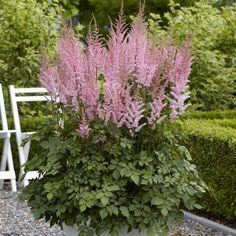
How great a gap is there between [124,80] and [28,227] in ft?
7.11

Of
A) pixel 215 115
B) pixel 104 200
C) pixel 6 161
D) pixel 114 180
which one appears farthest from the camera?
pixel 215 115

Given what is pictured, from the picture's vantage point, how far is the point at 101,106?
4234 millimetres

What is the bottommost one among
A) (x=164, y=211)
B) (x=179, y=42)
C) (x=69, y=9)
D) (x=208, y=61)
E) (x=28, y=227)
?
(x=28, y=227)

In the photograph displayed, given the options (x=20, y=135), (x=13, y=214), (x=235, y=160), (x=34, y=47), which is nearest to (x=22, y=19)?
(x=34, y=47)

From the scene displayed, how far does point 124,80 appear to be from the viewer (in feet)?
13.8

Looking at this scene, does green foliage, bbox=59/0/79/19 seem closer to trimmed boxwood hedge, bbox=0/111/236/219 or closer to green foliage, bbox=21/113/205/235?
trimmed boxwood hedge, bbox=0/111/236/219

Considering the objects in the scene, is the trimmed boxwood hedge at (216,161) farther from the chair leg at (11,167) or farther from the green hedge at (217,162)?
the chair leg at (11,167)

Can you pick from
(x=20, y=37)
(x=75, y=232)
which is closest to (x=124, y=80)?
(x=75, y=232)

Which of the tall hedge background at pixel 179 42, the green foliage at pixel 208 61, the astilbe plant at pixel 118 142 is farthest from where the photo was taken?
the green foliage at pixel 208 61

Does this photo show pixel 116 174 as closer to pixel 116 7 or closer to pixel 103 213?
pixel 103 213

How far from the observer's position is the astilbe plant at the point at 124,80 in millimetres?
4129

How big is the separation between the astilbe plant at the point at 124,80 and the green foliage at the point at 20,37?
4.83 metres

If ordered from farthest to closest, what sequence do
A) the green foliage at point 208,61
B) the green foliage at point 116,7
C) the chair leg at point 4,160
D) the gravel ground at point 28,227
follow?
the green foliage at point 116,7 → the green foliage at point 208,61 → the chair leg at point 4,160 → the gravel ground at point 28,227

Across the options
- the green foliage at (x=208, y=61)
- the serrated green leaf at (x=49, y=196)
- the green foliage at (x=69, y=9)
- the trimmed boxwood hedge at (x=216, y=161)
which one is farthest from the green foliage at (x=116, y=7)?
the serrated green leaf at (x=49, y=196)
